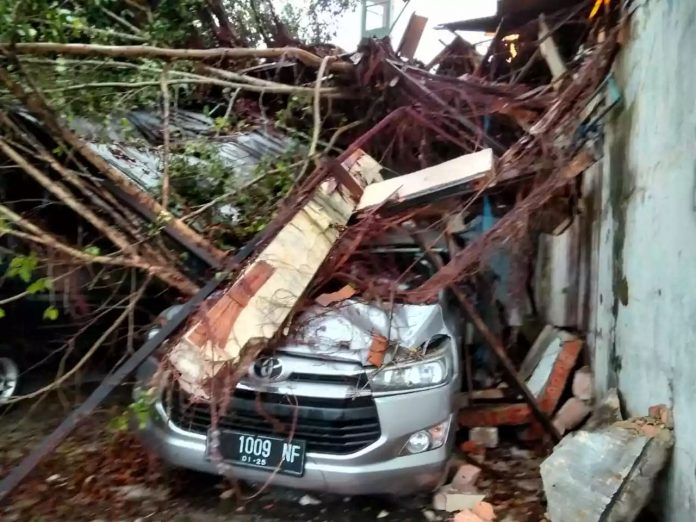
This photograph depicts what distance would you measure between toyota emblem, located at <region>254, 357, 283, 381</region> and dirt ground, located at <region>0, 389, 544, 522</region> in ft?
2.63

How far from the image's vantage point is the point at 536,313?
5.86 meters

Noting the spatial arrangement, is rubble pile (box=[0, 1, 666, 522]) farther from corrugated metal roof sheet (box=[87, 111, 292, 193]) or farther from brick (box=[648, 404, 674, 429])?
brick (box=[648, 404, 674, 429])

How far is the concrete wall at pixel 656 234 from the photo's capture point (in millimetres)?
2629

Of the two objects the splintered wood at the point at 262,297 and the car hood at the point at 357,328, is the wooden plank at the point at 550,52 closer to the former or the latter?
the splintered wood at the point at 262,297

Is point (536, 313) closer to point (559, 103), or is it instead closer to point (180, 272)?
point (559, 103)

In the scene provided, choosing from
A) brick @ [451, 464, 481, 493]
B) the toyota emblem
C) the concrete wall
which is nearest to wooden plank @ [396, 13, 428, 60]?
the concrete wall

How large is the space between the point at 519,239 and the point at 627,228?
27.4 inches

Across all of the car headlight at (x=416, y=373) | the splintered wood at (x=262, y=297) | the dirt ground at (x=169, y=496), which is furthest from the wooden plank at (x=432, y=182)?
the dirt ground at (x=169, y=496)

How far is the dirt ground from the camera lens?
336 centimetres

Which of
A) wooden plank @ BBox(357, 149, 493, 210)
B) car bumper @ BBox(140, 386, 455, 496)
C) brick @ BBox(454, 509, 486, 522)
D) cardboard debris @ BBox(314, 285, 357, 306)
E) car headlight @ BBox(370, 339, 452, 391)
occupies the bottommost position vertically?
brick @ BBox(454, 509, 486, 522)

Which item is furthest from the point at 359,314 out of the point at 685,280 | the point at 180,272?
the point at 685,280

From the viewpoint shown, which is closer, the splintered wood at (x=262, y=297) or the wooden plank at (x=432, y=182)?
the splintered wood at (x=262, y=297)

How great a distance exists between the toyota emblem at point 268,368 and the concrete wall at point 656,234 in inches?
74.3

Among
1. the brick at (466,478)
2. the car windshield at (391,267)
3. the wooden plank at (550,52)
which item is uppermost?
the wooden plank at (550,52)
